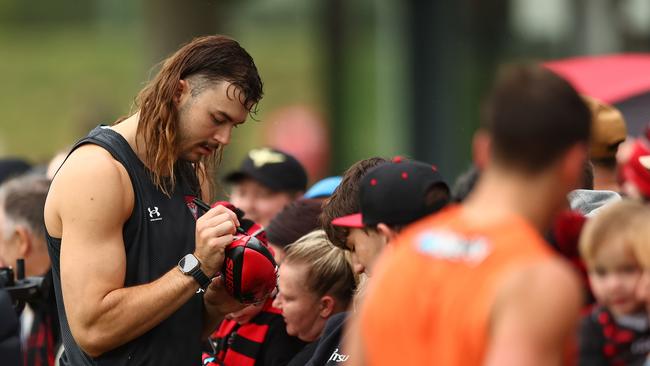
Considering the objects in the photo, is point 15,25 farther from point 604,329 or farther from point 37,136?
point 604,329

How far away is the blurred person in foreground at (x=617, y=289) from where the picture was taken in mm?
3098

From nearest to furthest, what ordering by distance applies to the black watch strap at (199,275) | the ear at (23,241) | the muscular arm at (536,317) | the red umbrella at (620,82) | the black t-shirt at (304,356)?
the muscular arm at (536,317) → the black watch strap at (199,275) → the black t-shirt at (304,356) → the ear at (23,241) → the red umbrella at (620,82)

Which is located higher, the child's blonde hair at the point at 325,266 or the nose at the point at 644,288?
the nose at the point at 644,288

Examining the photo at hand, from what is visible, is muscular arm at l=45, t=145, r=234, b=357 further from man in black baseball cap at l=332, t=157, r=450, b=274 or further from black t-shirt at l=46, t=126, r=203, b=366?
man in black baseball cap at l=332, t=157, r=450, b=274

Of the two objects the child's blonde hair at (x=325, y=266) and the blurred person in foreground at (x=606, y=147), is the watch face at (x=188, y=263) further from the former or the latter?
the blurred person in foreground at (x=606, y=147)

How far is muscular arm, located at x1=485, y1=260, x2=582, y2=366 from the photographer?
245 cm

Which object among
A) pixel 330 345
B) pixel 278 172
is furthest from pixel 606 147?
pixel 278 172

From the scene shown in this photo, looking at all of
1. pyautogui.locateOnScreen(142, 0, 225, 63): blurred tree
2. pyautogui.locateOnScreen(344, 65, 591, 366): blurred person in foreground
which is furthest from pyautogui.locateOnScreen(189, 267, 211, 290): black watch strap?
pyautogui.locateOnScreen(142, 0, 225, 63): blurred tree

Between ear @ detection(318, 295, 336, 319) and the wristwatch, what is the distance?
853 mm

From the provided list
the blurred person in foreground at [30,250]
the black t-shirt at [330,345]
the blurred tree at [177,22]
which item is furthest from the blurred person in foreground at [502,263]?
the blurred tree at [177,22]

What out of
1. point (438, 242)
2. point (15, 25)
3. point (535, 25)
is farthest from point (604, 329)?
point (15, 25)

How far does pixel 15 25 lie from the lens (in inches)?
1005

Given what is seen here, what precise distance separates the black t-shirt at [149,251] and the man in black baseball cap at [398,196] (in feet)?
3.08

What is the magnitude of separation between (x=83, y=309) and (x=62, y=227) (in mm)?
287
